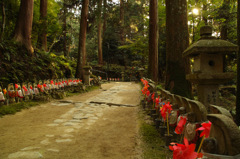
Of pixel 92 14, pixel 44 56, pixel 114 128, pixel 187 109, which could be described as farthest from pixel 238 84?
pixel 92 14

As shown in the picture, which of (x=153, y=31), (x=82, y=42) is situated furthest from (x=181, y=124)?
(x=82, y=42)

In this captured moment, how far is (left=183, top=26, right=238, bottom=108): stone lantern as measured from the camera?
3338mm

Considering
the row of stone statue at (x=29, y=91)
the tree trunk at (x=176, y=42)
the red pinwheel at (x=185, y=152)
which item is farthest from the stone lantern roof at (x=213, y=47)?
the row of stone statue at (x=29, y=91)

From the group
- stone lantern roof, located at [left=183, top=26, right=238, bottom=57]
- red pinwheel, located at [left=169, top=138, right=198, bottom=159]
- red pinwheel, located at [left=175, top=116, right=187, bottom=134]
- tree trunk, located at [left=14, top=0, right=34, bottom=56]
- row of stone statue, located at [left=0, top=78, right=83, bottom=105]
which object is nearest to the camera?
red pinwheel, located at [left=169, top=138, right=198, bottom=159]

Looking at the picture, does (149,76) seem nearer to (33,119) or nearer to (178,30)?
(178,30)

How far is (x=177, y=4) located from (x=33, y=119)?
5673mm

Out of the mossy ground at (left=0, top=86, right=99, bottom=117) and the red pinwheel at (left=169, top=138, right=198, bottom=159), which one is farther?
the mossy ground at (left=0, top=86, right=99, bottom=117)

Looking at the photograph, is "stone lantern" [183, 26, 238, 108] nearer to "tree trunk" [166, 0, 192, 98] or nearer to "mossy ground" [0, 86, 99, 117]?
"tree trunk" [166, 0, 192, 98]

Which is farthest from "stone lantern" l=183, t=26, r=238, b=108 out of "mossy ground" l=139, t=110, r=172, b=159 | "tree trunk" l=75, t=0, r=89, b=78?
"tree trunk" l=75, t=0, r=89, b=78

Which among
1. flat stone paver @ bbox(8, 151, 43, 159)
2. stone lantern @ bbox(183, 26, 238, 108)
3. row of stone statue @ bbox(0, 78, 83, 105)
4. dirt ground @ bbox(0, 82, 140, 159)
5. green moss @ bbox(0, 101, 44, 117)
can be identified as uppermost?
stone lantern @ bbox(183, 26, 238, 108)

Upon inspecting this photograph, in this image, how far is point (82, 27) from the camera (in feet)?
45.0

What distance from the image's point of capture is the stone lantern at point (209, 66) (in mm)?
3338

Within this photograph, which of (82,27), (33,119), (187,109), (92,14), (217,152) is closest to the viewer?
(217,152)

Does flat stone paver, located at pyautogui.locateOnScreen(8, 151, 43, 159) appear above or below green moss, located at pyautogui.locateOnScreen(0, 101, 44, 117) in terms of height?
below
